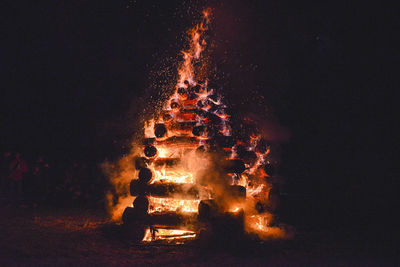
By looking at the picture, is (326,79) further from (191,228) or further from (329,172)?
(191,228)

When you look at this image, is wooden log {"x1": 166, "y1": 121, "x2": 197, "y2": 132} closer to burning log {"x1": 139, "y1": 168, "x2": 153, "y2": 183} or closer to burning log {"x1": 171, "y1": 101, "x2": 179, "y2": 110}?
burning log {"x1": 171, "y1": 101, "x2": 179, "y2": 110}

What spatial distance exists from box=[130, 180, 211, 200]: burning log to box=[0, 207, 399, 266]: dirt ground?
101 cm

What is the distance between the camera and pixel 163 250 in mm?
5273

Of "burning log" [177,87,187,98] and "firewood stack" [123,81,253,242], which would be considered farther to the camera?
"burning log" [177,87,187,98]

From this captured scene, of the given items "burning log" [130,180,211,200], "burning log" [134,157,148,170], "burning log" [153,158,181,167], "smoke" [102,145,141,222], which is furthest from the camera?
"smoke" [102,145,141,222]

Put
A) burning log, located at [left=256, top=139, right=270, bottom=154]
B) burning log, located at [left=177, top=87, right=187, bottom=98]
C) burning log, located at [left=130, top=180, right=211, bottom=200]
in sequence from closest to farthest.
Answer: burning log, located at [left=130, top=180, right=211, bottom=200]
burning log, located at [left=177, top=87, right=187, bottom=98]
burning log, located at [left=256, top=139, right=270, bottom=154]

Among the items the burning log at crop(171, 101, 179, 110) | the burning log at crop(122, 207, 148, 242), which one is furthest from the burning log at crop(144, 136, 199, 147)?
the burning log at crop(122, 207, 148, 242)

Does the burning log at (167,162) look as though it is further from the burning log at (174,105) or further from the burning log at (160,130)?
the burning log at (174,105)

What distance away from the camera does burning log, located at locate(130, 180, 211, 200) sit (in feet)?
19.9

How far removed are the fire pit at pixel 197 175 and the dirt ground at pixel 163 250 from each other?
0.54m

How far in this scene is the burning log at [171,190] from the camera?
6.05 meters

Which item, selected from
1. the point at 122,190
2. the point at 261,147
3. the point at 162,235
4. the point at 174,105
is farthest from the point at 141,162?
the point at 261,147

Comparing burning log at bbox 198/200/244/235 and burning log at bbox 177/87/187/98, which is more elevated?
burning log at bbox 177/87/187/98

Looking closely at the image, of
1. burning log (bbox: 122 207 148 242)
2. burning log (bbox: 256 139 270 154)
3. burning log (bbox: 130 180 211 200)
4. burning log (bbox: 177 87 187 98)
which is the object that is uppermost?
burning log (bbox: 177 87 187 98)
